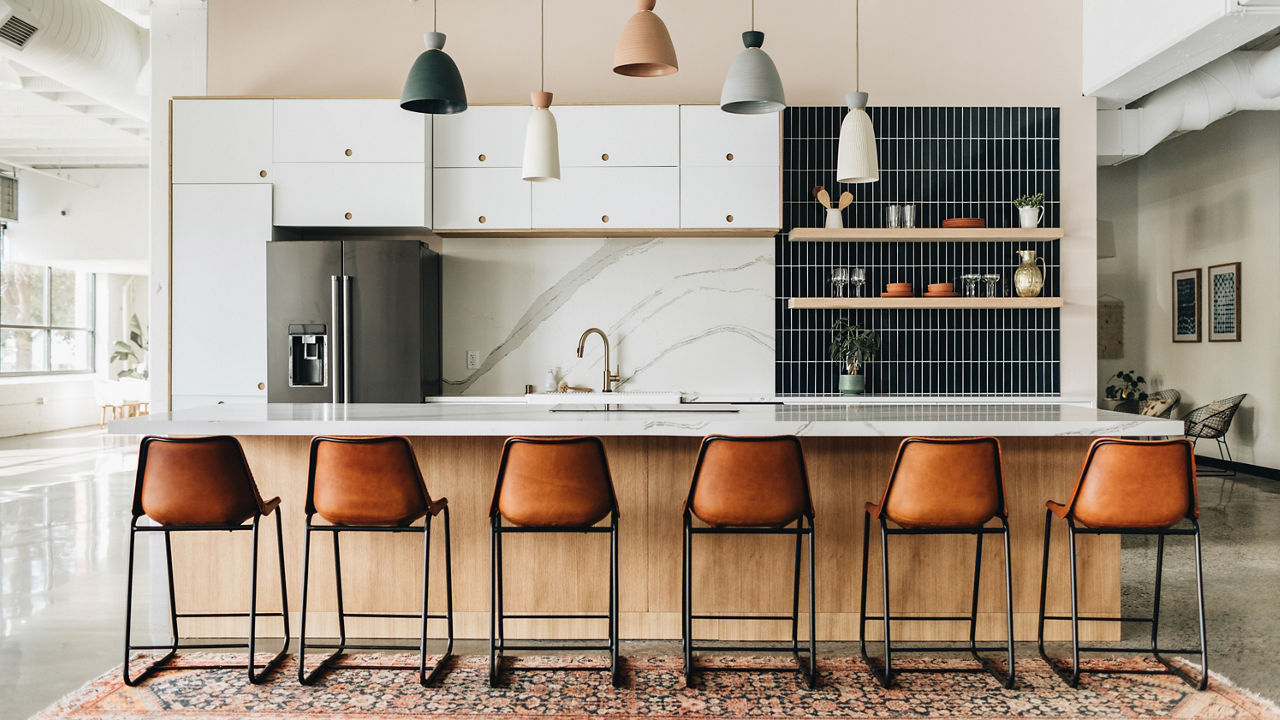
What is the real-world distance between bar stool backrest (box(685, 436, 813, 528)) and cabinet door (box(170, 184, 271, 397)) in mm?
3236

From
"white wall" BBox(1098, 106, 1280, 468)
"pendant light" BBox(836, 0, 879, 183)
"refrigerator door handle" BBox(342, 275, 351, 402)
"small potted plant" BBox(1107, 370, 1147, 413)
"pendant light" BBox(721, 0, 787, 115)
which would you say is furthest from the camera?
"small potted plant" BBox(1107, 370, 1147, 413)

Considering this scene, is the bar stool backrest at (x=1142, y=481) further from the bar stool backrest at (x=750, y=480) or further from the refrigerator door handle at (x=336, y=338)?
the refrigerator door handle at (x=336, y=338)

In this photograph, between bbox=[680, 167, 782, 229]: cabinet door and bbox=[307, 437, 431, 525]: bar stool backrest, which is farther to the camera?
bbox=[680, 167, 782, 229]: cabinet door

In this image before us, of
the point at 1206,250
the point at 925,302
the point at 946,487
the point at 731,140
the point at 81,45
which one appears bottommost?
the point at 946,487

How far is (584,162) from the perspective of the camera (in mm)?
4980

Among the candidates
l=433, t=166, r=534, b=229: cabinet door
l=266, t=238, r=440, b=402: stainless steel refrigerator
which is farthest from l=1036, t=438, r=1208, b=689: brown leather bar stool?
l=266, t=238, r=440, b=402: stainless steel refrigerator

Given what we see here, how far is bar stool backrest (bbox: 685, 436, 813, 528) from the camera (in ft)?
9.24

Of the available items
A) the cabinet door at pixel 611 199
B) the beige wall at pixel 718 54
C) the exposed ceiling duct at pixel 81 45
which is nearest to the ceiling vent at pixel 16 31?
the exposed ceiling duct at pixel 81 45

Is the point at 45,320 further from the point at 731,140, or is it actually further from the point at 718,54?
the point at 731,140

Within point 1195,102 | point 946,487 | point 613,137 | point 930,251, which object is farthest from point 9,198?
point 1195,102

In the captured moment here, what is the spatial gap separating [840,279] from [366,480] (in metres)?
3.31

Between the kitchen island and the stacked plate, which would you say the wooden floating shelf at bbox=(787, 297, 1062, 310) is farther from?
the kitchen island

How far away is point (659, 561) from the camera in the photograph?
3391mm

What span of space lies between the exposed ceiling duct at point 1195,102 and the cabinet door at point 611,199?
3.04 metres
